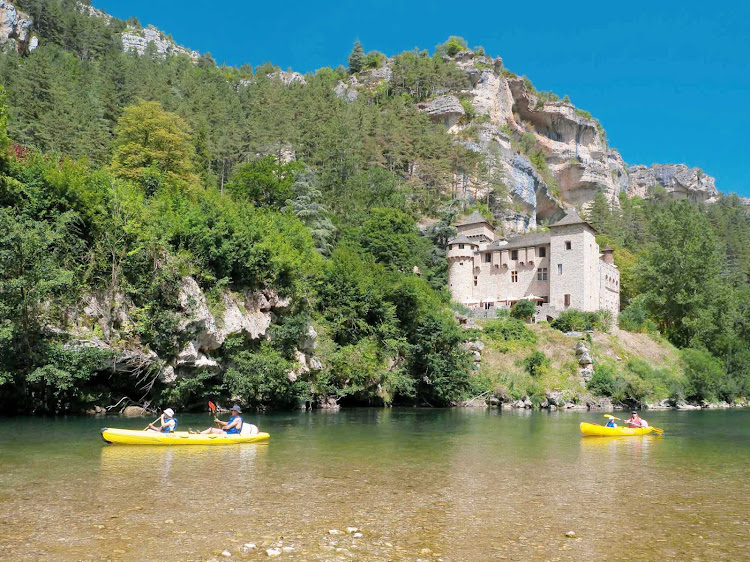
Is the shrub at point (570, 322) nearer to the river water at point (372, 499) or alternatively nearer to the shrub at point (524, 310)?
the shrub at point (524, 310)

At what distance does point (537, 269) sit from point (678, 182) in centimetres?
13051

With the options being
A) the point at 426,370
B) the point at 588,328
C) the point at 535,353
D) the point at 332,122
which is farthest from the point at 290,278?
the point at 332,122

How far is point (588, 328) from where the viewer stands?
5822 cm

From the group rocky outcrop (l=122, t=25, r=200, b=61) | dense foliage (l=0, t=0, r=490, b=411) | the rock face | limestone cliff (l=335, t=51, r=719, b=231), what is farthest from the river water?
rocky outcrop (l=122, t=25, r=200, b=61)

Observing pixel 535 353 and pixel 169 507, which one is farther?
pixel 535 353

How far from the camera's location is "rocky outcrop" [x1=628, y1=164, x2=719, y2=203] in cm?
17438

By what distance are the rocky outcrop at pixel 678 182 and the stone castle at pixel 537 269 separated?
11470cm

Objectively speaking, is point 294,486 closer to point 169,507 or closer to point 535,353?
point 169,507

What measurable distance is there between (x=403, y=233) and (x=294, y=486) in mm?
53053

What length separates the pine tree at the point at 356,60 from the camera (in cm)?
13638

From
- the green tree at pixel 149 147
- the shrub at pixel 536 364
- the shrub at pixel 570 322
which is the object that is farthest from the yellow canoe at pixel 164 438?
the shrub at pixel 570 322

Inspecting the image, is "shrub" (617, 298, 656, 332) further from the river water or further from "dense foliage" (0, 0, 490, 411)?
the river water

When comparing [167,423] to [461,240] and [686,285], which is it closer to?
[461,240]

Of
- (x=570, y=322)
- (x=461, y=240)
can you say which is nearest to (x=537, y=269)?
(x=461, y=240)
